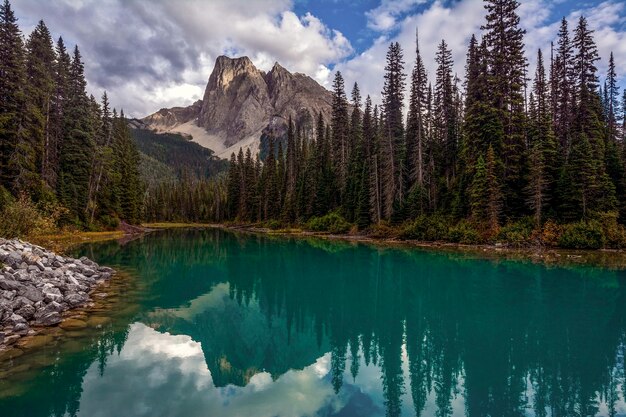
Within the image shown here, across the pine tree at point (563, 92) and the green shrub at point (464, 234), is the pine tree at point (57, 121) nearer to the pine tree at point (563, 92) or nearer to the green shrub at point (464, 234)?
the green shrub at point (464, 234)

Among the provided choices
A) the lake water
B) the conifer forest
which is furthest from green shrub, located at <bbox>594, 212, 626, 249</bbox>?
the lake water

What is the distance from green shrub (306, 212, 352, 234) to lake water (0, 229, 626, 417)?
3651 cm

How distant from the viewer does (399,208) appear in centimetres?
5581

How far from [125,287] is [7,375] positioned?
518 inches

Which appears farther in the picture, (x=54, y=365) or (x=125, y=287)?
(x=125, y=287)

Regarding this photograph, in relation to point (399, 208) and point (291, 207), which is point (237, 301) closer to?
point (399, 208)

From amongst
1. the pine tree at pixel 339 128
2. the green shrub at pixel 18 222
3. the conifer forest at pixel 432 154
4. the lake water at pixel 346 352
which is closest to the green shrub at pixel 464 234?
the conifer forest at pixel 432 154

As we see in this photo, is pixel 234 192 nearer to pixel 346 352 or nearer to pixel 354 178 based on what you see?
pixel 354 178

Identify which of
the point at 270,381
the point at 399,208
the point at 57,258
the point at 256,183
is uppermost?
the point at 256,183

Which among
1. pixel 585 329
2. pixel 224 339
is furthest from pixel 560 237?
pixel 224 339

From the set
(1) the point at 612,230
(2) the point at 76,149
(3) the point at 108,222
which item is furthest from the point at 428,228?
(2) the point at 76,149

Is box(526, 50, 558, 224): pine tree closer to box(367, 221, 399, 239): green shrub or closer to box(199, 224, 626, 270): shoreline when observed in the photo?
box(199, 224, 626, 270): shoreline

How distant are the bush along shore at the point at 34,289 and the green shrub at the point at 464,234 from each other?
35561 millimetres

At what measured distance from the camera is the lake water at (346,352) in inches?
392
